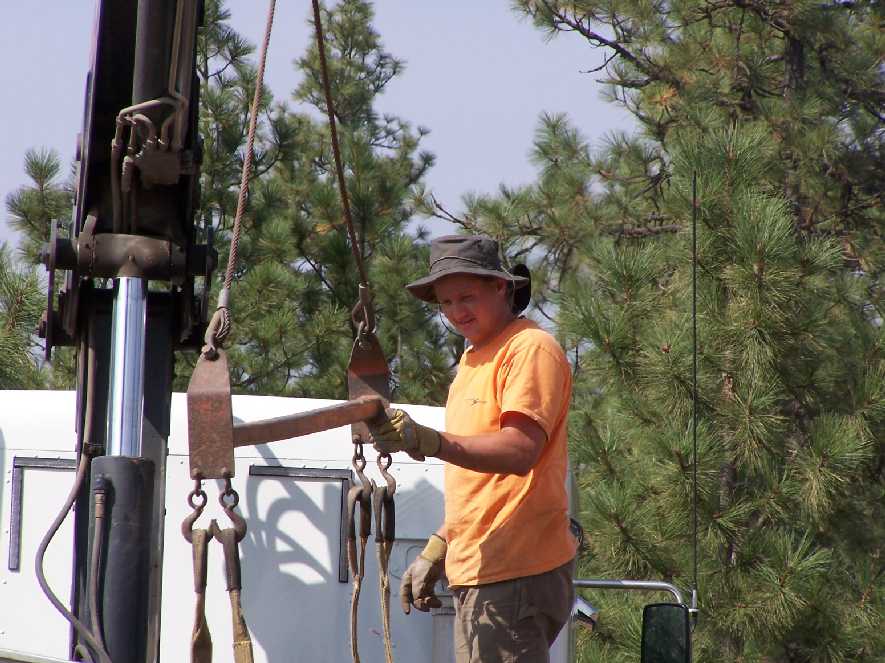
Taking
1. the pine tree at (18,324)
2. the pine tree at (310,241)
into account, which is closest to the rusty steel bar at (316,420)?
the pine tree at (18,324)

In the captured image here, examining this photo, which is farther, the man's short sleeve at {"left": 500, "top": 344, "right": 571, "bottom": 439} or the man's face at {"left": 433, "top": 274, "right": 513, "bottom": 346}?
the man's face at {"left": 433, "top": 274, "right": 513, "bottom": 346}

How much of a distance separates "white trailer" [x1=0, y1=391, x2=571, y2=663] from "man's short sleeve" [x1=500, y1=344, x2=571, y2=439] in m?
1.03

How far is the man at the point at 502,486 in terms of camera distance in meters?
3.11

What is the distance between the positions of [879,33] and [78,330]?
701cm

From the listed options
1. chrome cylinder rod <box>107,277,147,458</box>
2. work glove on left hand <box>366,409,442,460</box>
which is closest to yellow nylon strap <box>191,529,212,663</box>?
work glove on left hand <box>366,409,442,460</box>

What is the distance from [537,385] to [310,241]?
7650mm

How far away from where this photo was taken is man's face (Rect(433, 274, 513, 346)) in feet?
10.9

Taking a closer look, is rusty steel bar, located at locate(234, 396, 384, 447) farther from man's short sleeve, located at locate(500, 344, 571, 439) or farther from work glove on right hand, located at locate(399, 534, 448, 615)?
work glove on right hand, located at locate(399, 534, 448, 615)

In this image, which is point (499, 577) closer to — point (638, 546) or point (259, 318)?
point (638, 546)

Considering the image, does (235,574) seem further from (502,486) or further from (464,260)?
(464,260)

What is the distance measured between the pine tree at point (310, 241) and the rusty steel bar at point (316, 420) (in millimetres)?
6951

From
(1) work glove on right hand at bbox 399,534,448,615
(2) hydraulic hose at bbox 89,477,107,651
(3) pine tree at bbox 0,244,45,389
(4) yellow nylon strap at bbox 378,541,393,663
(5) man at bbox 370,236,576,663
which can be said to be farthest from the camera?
(3) pine tree at bbox 0,244,45,389

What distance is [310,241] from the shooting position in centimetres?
1056

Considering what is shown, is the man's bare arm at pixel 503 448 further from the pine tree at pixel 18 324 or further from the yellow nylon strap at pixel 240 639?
the pine tree at pixel 18 324
